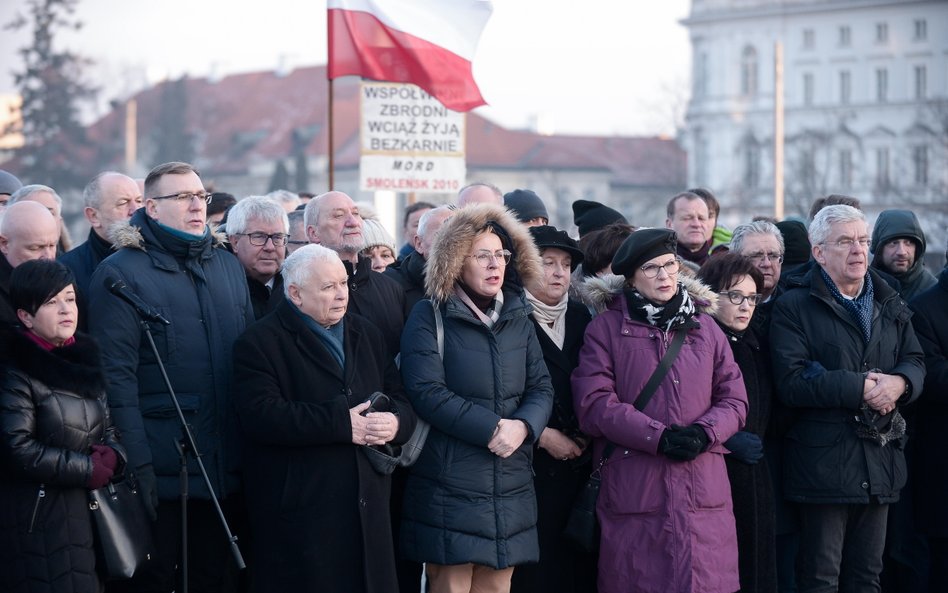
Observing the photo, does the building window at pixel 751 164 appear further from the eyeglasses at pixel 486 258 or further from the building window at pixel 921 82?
the eyeglasses at pixel 486 258

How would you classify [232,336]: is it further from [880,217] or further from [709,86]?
[709,86]

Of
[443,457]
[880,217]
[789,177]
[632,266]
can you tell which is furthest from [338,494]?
[789,177]

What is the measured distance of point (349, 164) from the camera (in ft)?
275

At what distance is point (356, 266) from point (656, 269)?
5.40 feet

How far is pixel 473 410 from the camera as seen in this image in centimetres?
682

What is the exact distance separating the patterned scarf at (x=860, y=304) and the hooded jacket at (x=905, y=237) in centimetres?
100

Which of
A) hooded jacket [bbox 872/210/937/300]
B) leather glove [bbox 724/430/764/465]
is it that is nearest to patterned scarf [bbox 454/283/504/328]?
leather glove [bbox 724/430/764/465]

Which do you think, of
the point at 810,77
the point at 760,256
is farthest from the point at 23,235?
the point at 810,77

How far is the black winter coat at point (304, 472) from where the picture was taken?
21.4ft

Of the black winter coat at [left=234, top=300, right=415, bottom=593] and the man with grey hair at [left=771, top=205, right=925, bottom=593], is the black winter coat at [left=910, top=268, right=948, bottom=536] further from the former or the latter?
the black winter coat at [left=234, top=300, right=415, bottom=593]

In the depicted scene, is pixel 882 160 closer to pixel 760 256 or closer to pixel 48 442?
pixel 760 256

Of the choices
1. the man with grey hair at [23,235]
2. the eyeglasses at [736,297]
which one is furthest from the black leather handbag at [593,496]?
the man with grey hair at [23,235]

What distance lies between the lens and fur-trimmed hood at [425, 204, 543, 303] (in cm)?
710

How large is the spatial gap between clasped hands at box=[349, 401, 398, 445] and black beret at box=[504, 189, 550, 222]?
7.90 ft
